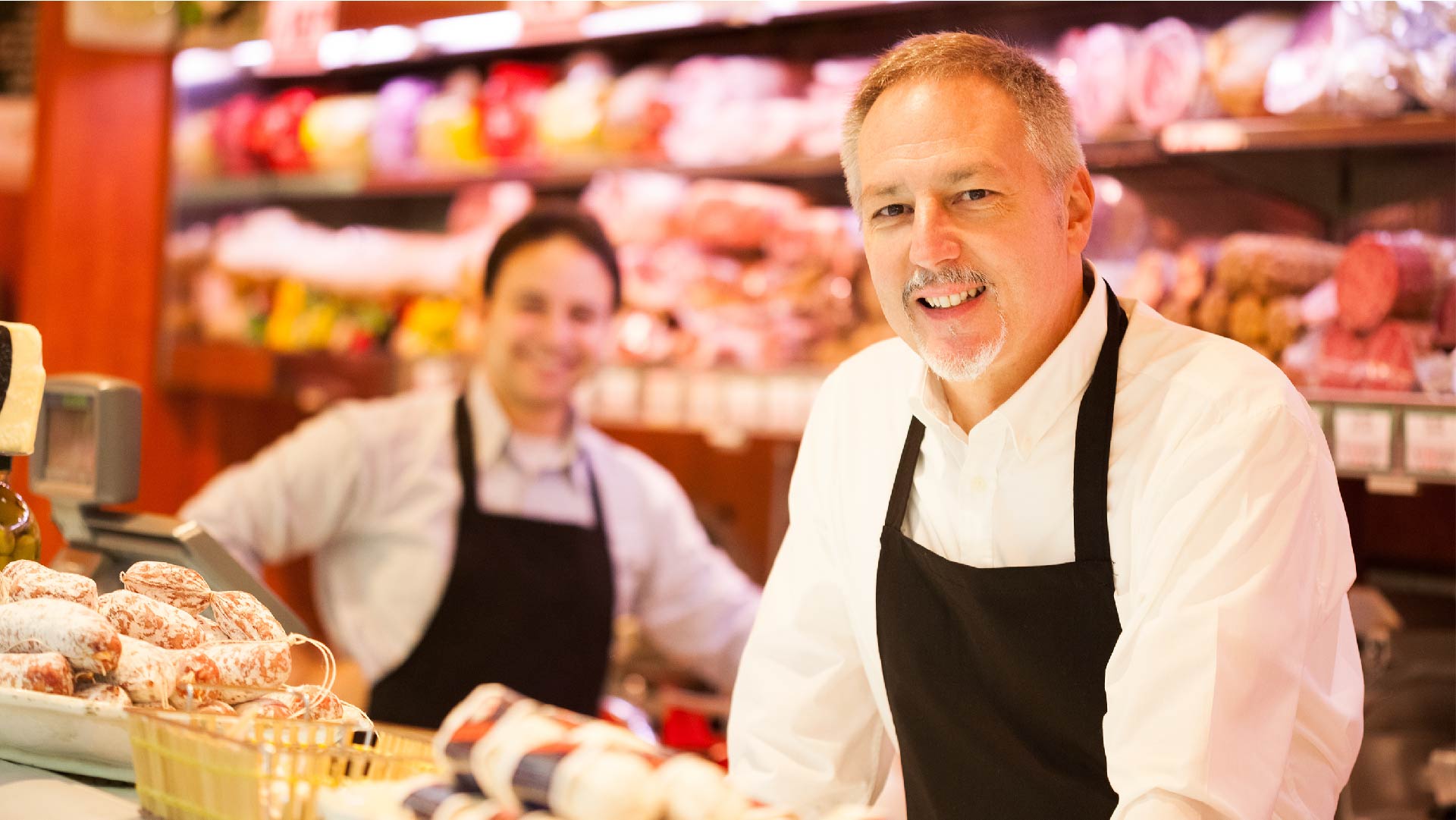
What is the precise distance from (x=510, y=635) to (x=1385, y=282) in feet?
7.14

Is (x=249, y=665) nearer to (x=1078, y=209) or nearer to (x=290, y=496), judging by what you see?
(x=1078, y=209)

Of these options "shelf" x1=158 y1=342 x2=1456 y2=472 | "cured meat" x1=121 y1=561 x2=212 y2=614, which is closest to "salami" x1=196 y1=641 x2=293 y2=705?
"cured meat" x1=121 y1=561 x2=212 y2=614

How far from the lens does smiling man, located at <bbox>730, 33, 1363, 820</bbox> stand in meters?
1.51

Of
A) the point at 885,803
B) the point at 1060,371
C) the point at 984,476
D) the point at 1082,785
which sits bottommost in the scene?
the point at 885,803

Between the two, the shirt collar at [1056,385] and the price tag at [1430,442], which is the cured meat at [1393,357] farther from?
the shirt collar at [1056,385]

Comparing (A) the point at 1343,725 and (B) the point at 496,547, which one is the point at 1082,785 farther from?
(B) the point at 496,547

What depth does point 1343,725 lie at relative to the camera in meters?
1.70

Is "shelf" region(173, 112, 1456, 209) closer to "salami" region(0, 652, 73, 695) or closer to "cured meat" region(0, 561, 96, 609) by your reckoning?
"cured meat" region(0, 561, 96, 609)

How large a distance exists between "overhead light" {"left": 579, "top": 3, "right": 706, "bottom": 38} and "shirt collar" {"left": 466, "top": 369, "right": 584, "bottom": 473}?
0.98 metres

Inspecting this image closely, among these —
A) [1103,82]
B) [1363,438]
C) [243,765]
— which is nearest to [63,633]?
[243,765]

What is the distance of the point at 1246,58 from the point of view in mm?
2799

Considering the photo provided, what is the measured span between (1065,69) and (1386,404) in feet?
3.44

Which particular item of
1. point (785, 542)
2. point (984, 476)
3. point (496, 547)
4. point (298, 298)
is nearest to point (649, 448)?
point (496, 547)

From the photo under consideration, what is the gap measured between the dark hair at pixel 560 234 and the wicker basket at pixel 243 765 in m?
2.33
